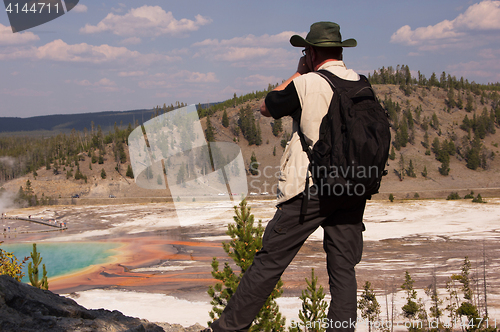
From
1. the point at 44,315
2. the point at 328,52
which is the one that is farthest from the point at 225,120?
the point at 328,52

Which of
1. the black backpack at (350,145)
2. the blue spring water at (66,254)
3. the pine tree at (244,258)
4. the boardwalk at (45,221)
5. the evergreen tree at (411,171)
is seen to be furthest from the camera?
the evergreen tree at (411,171)

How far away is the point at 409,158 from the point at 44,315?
84787mm

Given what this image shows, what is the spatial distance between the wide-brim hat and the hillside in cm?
5521

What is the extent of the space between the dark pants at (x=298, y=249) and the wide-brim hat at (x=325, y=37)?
35.8 inches

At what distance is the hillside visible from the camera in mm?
69812

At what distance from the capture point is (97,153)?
87812mm

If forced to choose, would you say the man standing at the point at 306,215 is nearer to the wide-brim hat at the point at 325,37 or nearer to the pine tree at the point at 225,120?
the wide-brim hat at the point at 325,37

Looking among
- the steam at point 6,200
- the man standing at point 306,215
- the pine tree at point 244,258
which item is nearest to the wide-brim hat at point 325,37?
the man standing at point 306,215

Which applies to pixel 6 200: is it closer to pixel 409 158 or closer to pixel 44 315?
pixel 44 315

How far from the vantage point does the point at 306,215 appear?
216 centimetres

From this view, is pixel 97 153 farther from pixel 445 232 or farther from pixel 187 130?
pixel 445 232

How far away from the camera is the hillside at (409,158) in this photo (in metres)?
69.8

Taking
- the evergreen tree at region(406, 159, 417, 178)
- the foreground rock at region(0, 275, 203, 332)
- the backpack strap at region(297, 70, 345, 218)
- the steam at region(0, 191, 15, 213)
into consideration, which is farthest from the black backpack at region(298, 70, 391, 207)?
the evergreen tree at region(406, 159, 417, 178)

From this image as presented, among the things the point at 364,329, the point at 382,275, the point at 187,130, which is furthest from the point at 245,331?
the point at 187,130
